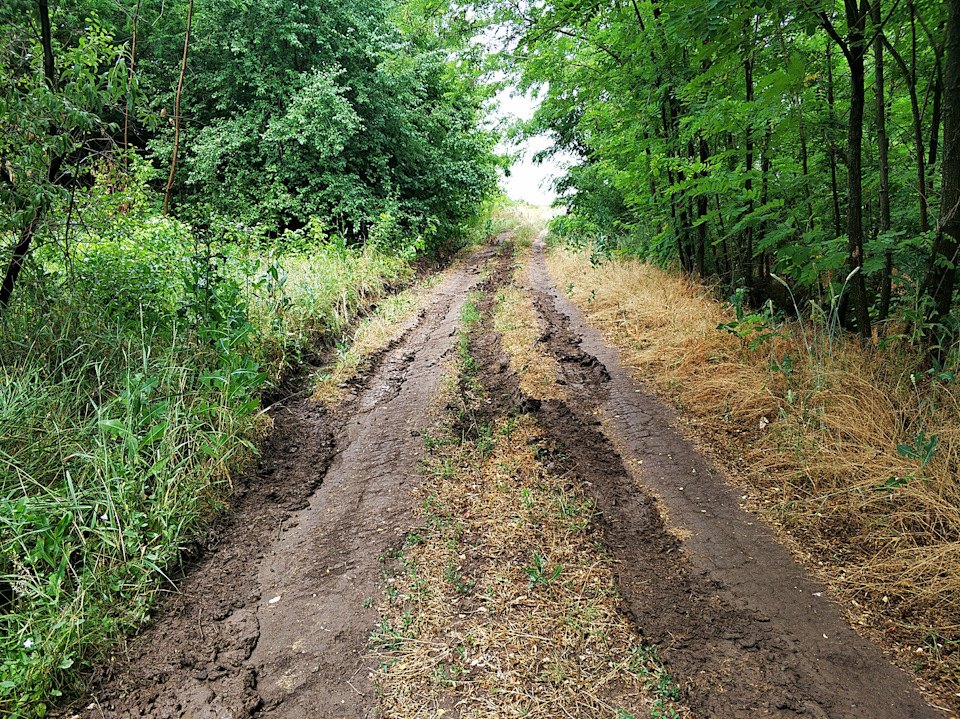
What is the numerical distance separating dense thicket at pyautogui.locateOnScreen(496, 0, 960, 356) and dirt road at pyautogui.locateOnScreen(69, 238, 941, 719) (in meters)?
1.91

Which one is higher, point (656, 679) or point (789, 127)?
point (789, 127)

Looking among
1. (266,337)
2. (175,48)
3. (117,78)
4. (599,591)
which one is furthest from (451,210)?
(599,591)

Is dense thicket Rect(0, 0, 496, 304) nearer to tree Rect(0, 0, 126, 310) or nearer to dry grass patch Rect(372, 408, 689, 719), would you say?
tree Rect(0, 0, 126, 310)

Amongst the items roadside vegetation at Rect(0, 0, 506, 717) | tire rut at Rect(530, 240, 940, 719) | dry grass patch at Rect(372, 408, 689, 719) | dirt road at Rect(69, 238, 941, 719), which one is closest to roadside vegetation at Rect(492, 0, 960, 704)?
tire rut at Rect(530, 240, 940, 719)

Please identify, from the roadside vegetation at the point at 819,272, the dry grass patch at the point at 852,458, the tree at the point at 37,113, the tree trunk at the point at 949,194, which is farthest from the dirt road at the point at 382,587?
the tree at the point at 37,113

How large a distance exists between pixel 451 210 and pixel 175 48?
7.02m

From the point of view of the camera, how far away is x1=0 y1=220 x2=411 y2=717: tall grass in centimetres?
231

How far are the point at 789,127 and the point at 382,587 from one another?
4314 millimetres

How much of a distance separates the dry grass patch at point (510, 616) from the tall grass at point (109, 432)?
137 cm

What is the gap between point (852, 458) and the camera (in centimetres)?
302

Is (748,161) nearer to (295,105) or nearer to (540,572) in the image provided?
(540,572)

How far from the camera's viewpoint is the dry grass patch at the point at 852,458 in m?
2.28

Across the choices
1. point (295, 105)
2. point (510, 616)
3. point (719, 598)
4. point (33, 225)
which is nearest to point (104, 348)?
point (33, 225)

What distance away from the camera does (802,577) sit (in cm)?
256
